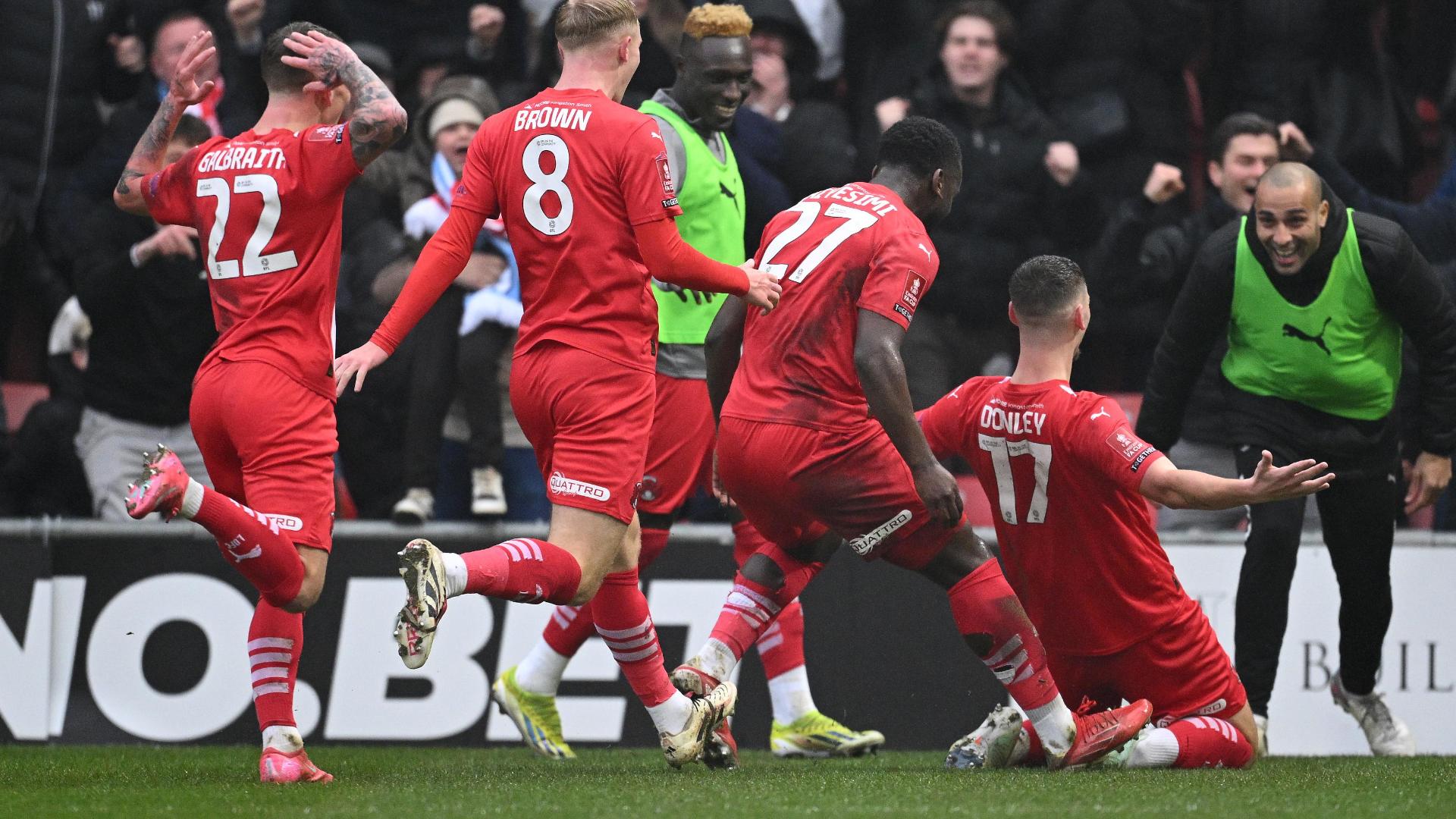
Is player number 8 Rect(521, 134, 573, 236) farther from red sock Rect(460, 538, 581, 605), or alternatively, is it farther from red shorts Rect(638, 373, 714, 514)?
red shorts Rect(638, 373, 714, 514)

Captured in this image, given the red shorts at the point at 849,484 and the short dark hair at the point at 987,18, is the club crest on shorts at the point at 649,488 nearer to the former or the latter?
the red shorts at the point at 849,484

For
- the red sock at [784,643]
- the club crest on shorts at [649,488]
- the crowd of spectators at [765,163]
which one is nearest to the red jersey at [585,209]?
the club crest on shorts at [649,488]

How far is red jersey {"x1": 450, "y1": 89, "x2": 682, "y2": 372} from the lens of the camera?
17.3 ft

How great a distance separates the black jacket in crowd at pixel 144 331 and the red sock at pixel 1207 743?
171 inches

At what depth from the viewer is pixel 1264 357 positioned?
6.67m

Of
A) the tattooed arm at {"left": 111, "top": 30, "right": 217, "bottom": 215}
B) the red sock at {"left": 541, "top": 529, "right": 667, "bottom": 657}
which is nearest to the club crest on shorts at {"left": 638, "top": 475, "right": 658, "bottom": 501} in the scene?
the red sock at {"left": 541, "top": 529, "right": 667, "bottom": 657}

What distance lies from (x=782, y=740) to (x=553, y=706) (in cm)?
84

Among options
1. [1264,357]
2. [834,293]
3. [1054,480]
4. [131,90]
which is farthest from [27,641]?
[1264,357]

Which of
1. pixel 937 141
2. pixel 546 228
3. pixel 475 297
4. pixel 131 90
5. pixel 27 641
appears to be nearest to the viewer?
pixel 546 228

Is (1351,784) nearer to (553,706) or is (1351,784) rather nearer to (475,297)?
(553,706)

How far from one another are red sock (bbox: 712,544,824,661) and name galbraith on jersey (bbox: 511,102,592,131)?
62.8 inches

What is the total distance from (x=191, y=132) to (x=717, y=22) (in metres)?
1.95

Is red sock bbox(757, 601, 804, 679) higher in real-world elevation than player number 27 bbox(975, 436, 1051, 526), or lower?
lower

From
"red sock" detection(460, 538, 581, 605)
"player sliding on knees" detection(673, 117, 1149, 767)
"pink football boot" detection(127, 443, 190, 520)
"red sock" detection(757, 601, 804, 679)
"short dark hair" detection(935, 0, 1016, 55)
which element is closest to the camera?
"pink football boot" detection(127, 443, 190, 520)
